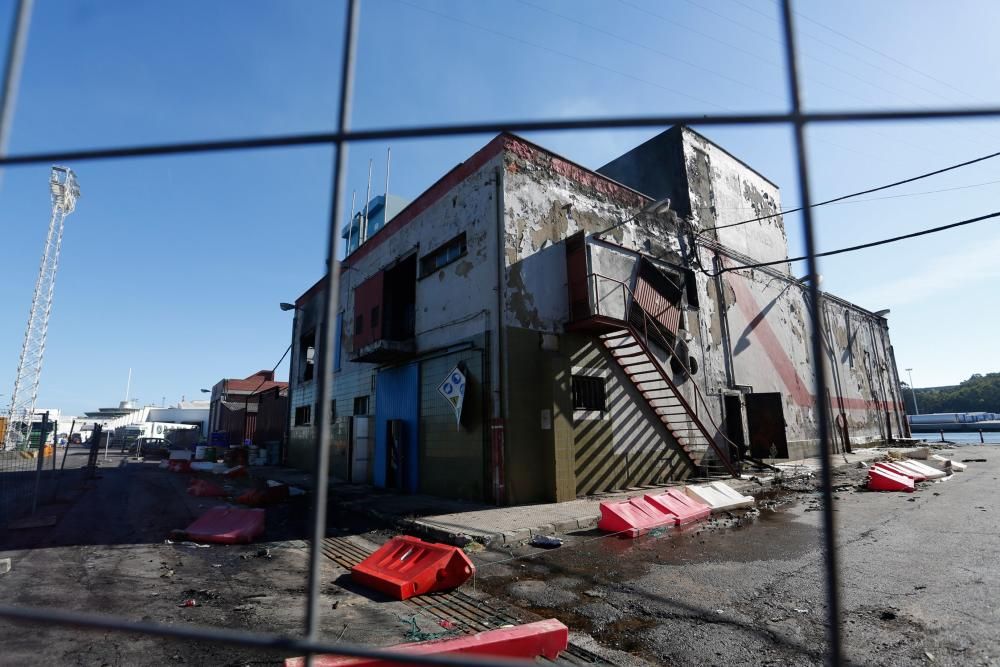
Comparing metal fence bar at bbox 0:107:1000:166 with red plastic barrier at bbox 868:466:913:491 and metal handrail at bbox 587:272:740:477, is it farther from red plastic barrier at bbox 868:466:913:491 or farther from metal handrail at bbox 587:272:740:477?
red plastic barrier at bbox 868:466:913:491

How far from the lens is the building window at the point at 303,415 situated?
2128 centimetres

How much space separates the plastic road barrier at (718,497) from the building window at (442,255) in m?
7.65

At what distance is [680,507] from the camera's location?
8422 mm

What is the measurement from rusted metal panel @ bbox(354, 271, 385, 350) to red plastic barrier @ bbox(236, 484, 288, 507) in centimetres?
462

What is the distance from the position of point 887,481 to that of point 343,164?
13898 mm

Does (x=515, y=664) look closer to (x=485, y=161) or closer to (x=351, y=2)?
(x=351, y=2)

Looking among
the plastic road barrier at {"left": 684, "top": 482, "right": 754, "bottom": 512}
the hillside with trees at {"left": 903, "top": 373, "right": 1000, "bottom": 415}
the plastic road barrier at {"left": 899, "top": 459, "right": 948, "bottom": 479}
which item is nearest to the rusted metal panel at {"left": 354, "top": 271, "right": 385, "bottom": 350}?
the plastic road barrier at {"left": 684, "top": 482, "right": 754, "bottom": 512}

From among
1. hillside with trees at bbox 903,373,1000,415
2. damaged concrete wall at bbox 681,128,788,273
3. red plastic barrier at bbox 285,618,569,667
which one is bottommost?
red plastic barrier at bbox 285,618,569,667

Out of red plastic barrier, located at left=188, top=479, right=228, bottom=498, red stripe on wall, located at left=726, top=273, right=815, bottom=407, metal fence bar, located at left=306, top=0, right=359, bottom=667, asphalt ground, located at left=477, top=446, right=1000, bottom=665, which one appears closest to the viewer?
metal fence bar, located at left=306, top=0, right=359, bottom=667

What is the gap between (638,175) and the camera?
18.9 m

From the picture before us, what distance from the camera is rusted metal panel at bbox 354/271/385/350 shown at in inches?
580

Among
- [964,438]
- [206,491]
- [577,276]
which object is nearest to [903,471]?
[577,276]

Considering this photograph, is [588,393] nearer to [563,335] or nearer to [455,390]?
[563,335]

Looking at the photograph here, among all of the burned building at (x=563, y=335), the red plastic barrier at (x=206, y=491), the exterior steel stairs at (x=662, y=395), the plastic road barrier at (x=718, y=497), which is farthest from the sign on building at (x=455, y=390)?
the red plastic barrier at (x=206, y=491)
